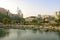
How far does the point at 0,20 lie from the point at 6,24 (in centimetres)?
819

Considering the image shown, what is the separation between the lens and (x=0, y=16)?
5094cm

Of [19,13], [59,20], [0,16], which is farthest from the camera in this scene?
[19,13]

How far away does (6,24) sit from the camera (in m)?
43.6

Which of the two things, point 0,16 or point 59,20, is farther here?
point 0,16

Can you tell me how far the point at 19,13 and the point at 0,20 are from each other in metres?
13.4

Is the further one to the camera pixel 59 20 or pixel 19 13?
pixel 19 13

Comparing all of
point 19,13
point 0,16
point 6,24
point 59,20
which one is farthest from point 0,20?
point 59,20

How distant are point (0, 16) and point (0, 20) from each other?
3.90ft

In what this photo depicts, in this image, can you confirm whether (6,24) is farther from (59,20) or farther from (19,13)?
(19,13)

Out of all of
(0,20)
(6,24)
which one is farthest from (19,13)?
(6,24)

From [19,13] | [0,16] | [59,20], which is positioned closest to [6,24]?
[0,16]

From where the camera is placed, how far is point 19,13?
63.5 meters

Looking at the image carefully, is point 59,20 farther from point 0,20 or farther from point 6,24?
point 0,20

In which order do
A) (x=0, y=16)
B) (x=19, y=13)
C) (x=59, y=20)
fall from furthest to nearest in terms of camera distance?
1. (x=19, y=13)
2. (x=0, y=16)
3. (x=59, y=20)
